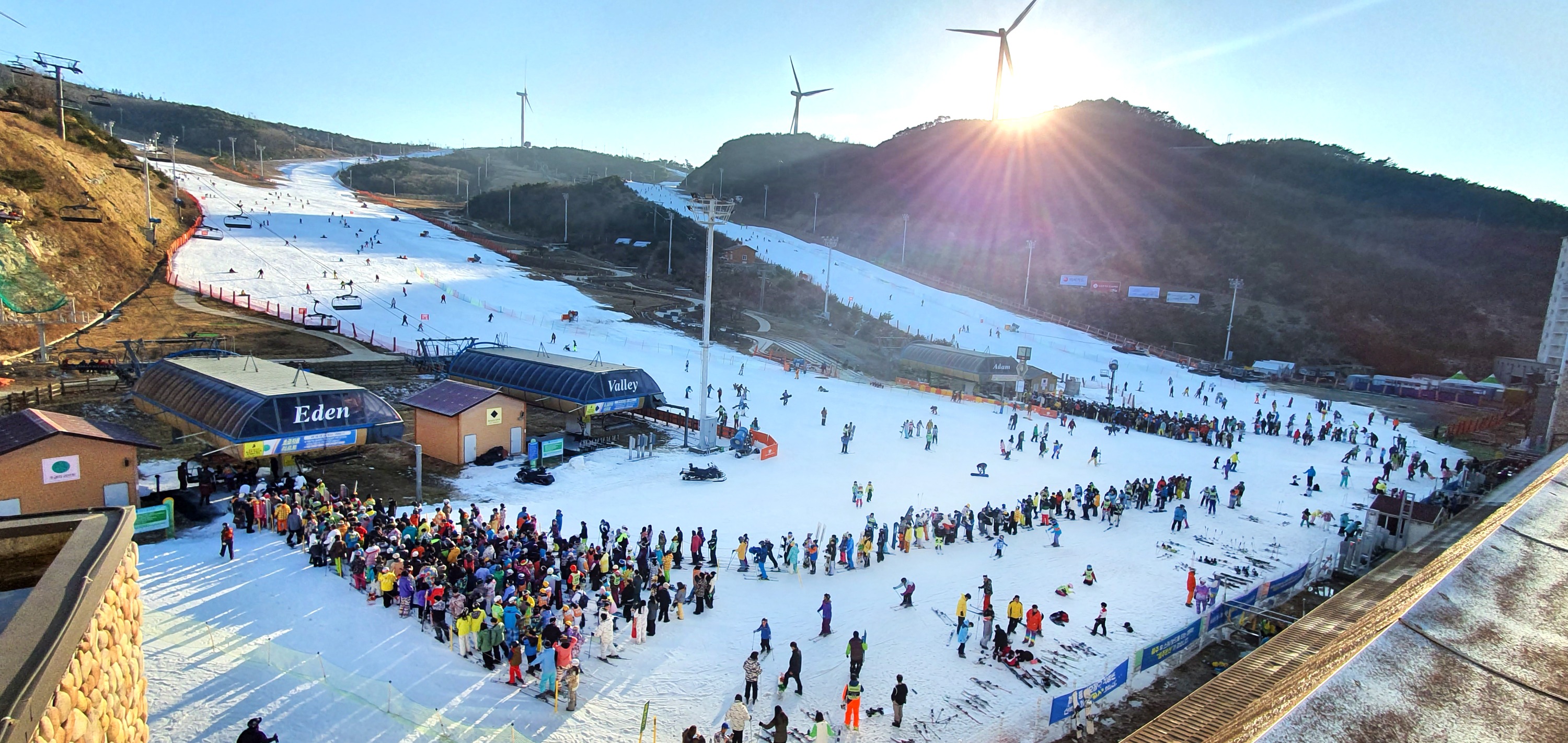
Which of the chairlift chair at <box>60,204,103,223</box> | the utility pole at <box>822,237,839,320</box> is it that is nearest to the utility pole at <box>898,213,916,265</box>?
the utility pole at <box>822,237,839,320</box>

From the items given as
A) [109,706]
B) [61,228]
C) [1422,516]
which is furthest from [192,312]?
[1422,516]

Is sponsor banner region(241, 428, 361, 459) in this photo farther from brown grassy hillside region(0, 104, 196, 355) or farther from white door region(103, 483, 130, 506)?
brown grassy hillside region(0, 104, 196, 355)

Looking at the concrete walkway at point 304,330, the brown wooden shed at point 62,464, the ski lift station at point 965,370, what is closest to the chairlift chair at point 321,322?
the concrete walkway at point 304,330

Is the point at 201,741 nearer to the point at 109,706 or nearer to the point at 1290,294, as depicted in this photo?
the point at 109,706

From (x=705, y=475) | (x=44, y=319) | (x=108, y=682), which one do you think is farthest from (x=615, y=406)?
(x=44, y=319)

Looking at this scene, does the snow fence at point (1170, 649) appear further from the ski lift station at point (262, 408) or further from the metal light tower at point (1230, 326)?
the metal light tower at point (1230, 326)

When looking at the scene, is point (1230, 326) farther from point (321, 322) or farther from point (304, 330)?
point (304, 330)
